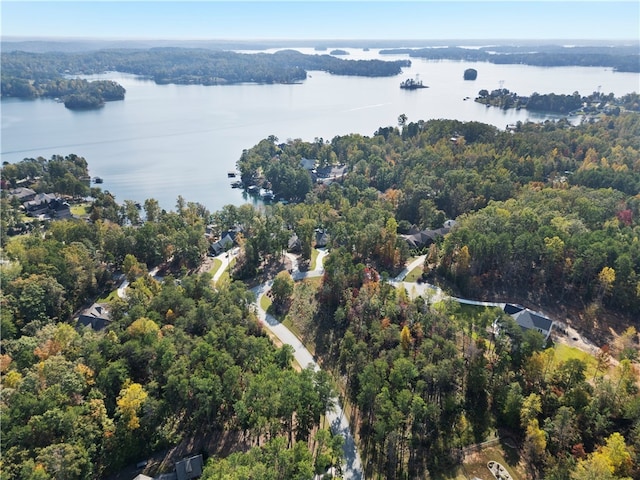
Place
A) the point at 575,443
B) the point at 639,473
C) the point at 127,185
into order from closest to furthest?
the point at 639,473
the point at 575,443
the point at 127,185

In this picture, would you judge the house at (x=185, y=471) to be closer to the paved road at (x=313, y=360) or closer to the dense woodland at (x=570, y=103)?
the paved road at (x=313, y=360)

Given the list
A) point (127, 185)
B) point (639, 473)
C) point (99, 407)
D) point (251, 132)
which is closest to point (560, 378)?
point (639, 473)

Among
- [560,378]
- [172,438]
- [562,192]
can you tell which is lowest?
[172,438]

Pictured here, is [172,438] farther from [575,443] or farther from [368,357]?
[575,443]

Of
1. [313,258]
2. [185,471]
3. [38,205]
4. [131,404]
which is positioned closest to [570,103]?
[313,258]

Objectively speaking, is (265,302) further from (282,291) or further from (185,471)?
(185,471)

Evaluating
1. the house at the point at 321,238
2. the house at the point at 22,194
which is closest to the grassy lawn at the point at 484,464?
the house at the point at 321,238
